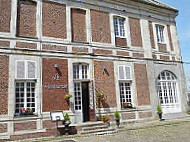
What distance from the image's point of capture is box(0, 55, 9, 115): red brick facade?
7819 mm

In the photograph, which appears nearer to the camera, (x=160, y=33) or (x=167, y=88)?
(x=167, y=88)

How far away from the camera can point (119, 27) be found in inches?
467

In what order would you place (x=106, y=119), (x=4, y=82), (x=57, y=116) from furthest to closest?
(x=106, y=119)
(x=57, y=116)
(x=4, y=82)

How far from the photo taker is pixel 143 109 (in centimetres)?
1128

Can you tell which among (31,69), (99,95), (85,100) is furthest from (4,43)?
(99,95)

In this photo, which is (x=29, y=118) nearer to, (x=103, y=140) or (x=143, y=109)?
(x=103, y=140)

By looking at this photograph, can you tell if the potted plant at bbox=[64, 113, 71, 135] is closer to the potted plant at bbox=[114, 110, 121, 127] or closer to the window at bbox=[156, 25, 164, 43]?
the potted plant at bbox=[114, 110, 121, 127]

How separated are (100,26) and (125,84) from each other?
3756 mm

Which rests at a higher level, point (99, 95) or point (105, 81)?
point (105, 81)

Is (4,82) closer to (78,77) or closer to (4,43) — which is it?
(4,43)

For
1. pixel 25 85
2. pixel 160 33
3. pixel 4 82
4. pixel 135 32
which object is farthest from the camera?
pixel 160 33

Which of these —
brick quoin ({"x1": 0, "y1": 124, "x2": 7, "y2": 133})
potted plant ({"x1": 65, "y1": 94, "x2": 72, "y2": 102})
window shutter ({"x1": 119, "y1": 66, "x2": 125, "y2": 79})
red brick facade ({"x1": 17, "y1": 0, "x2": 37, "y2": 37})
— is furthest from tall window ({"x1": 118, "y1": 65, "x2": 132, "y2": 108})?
brick quoin ({"x1": 0, "y1": 124, "x2": 7, "y2": 133})

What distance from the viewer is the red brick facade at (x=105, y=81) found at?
10188 millimetres

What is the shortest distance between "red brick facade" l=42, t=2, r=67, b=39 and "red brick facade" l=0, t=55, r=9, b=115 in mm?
2321
